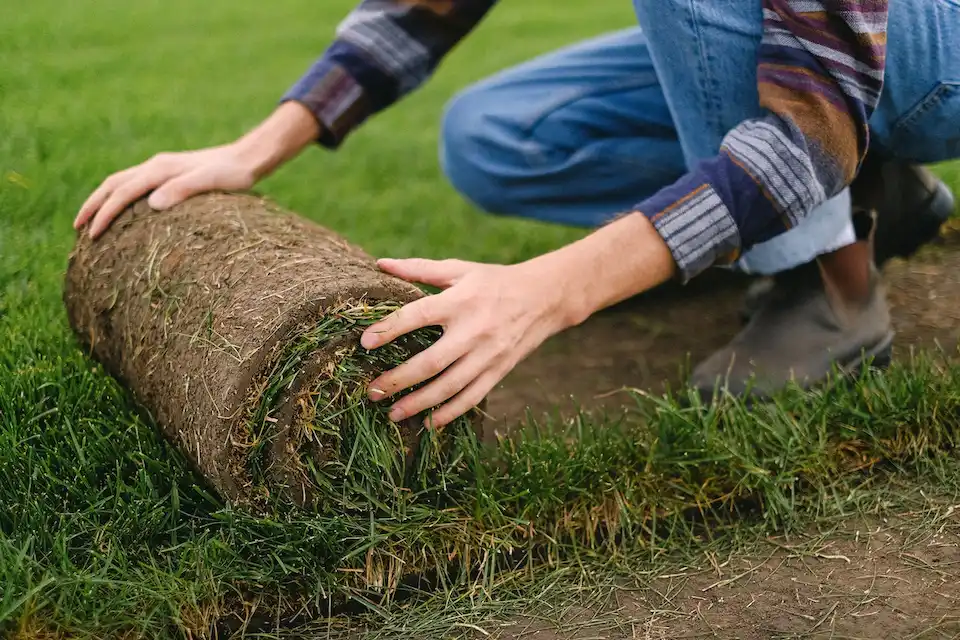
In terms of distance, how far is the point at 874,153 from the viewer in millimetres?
2441

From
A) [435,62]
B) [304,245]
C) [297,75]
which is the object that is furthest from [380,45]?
[297,75]

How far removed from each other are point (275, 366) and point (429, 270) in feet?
1.04

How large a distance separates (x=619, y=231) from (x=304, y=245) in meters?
0.62

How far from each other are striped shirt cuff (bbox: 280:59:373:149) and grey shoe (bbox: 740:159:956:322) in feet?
3.82

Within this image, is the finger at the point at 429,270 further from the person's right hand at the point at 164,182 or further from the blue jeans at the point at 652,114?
the blue jeans at the point at 652,114

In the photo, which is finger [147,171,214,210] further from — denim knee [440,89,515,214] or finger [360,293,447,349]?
denim knee [440,89,515,214]

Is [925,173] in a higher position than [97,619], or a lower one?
lower

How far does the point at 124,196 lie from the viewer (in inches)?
87.4

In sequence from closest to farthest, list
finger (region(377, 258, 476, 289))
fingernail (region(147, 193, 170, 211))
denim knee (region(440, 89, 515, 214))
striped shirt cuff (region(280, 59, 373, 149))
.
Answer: finger (region(377, 258, 476, 289)) → fingernail (region(147, 193, 170, 211)) → striped shirt cuff (region(280, 59, 373, 149)) → denim knee (region(440, 89, 515, 214))

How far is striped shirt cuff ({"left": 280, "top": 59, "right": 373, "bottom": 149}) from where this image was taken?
8.26 ft

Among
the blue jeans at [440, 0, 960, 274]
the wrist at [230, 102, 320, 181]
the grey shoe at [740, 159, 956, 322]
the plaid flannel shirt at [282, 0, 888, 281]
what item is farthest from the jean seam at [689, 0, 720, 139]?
the wrist at [230, 102, 320, 181]

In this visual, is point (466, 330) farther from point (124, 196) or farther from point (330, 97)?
point (330, 97)

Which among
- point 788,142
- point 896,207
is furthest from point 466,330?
point 896,207

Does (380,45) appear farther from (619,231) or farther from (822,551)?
(822,551)
